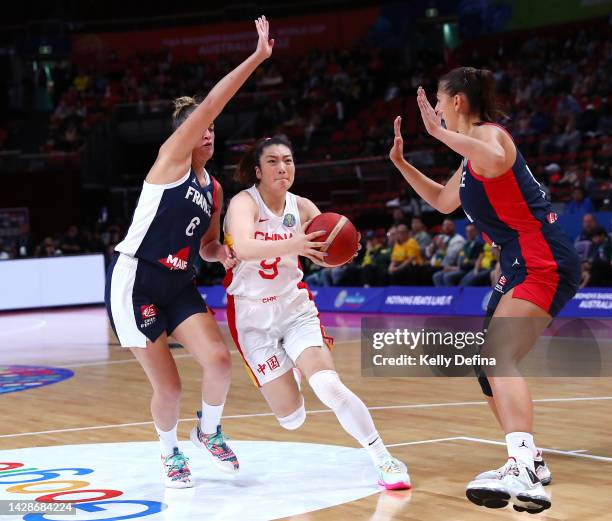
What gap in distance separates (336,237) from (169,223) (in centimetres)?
86

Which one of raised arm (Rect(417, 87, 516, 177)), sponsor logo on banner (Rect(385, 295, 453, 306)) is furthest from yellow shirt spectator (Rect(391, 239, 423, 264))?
raised arm (Rect(417, 87, 516, 177))

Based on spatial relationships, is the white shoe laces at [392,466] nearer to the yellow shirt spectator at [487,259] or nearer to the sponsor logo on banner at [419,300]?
the yellow shirt spectator at [487,259]

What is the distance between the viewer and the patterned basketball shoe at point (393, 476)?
4.96 metres

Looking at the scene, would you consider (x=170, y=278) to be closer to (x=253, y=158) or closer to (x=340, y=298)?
(x=253, y=158)

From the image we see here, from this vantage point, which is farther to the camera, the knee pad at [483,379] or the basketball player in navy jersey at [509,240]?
the knee pad at [483,379]

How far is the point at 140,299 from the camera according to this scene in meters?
5.20

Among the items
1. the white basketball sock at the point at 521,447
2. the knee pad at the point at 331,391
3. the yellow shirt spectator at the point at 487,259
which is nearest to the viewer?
the white basketball sock at the point at 521,447

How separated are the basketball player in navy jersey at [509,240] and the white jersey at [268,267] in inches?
39.4

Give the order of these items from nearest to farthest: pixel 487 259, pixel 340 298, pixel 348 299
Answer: pixel 487 259, pixel 348 299, pixel 340 298

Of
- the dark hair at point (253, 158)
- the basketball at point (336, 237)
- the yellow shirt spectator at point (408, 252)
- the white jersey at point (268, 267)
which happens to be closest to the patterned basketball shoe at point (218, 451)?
the white jersey at point (268, 267)

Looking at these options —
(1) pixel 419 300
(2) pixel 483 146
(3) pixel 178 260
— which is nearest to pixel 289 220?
(3) pixel 178 260

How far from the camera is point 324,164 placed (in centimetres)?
2086

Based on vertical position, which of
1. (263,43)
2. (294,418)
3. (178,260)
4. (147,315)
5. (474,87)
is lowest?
(294,418)

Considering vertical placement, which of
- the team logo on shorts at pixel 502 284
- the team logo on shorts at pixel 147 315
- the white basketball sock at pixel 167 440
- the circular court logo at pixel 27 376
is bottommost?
the circular court logo at pixel 27 376
